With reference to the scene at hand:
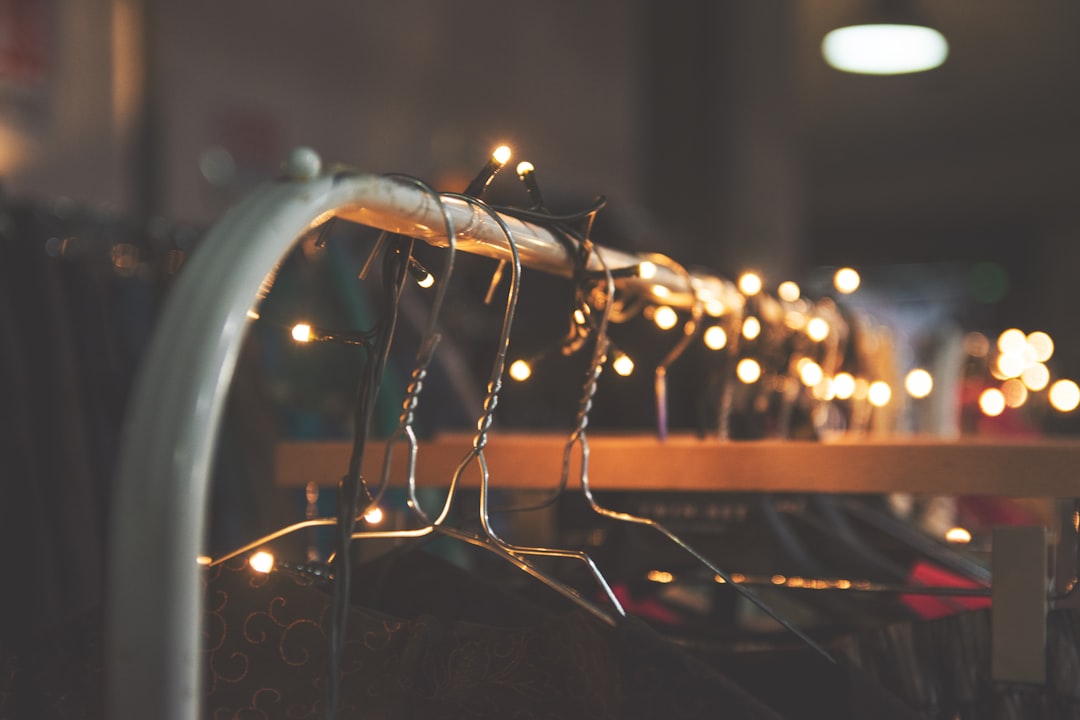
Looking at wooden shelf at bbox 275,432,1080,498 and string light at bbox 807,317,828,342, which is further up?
string light at bbox 807,317,828,342

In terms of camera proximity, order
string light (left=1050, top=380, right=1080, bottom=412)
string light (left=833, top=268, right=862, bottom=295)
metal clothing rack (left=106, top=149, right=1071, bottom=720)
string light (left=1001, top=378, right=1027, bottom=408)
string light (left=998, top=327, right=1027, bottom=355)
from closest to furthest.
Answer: metal clothing rack (left=106, top=149, right=1071, bottom=720) < string light (left=833, top=268, right=862, bottom=295) < string light (left=1050, top=380, right=1080, bottom=412) < string light (left=998, top=327, right=1027, bottom=355) < string light (left=1001, top=378, right=1027, bottom=408)

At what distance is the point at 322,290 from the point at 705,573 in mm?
940

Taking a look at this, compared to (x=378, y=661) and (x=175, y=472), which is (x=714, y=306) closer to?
(x=378, y=661)

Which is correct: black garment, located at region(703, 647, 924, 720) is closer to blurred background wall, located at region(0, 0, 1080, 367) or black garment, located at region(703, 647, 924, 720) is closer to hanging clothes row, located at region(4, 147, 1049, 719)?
hanging clothes row, located at region(4, 147, 1049, 719)

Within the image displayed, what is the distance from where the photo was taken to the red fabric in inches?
34.4

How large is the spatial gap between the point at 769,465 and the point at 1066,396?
0.86 m

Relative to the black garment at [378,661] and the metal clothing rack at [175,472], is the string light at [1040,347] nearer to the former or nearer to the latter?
the black garment at [378,661]

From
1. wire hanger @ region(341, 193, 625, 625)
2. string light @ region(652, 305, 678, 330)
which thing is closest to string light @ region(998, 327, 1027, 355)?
string light @ region(652, 305, 678, 330)

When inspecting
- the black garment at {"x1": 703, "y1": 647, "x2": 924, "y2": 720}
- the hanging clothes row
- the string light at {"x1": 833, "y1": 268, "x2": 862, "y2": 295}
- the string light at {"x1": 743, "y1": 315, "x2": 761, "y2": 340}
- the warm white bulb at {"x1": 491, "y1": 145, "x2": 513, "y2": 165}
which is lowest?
the black garment at {"x1": 703, "y1": 647, "x2": 924, "y2": 720}

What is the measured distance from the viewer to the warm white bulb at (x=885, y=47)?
260 centimetres

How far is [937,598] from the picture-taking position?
880mm

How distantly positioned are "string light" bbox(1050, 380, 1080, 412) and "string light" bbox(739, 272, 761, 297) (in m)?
0.71

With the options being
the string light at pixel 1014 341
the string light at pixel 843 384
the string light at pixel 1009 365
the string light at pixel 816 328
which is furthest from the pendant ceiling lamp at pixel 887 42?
the string light at pixel 816 328

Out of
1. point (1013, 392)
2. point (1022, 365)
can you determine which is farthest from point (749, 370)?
point (1013, 392)
